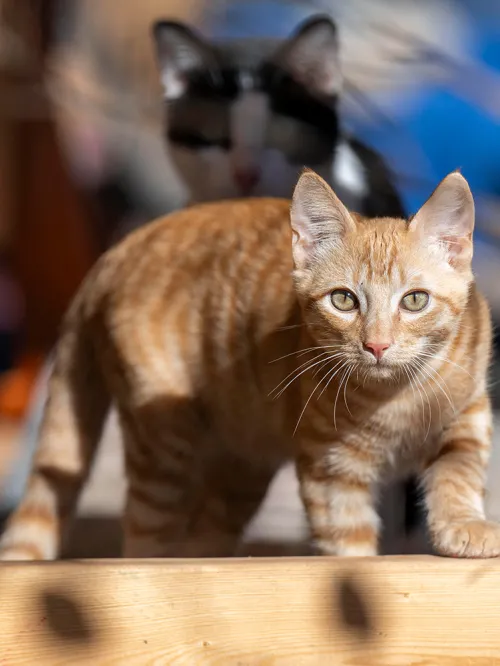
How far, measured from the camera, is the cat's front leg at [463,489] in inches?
65.5

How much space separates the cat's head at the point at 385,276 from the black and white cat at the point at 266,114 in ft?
3.06

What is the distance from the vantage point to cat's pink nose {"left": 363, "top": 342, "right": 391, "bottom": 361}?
1.63m

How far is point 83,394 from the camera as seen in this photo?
2.40 meters

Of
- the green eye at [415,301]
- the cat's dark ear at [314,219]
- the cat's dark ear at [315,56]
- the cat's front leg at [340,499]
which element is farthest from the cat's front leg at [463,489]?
the cat's dark ear at [315,56]

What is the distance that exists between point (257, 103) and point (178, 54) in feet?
1.12

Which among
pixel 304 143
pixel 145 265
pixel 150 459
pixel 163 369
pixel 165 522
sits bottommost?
pixel 165 522

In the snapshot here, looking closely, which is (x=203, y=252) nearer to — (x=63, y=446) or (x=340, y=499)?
(x=63, y=446)

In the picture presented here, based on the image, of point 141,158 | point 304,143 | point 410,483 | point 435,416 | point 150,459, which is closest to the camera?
point 435,416

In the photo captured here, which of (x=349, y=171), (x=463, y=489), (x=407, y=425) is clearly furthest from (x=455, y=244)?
(x=349, y=171)

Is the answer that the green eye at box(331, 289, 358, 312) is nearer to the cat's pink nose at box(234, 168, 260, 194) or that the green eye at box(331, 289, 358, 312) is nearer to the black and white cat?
the black and white cat

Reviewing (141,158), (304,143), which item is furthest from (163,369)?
(141,158)

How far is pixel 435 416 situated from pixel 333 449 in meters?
0.23

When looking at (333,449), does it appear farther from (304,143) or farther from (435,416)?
(304,143)

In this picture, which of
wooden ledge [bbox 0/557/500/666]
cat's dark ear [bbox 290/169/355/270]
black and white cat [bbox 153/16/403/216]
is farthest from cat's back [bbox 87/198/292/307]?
wooden ledge [bbox 0/557/500/666]
